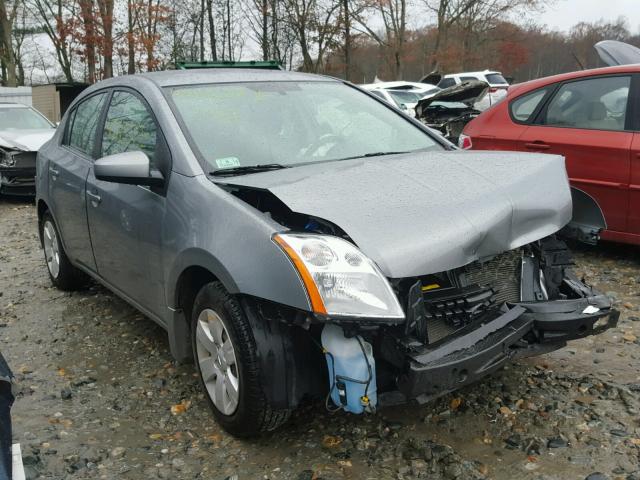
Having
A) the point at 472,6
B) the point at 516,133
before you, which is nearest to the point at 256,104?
the point at 516,133

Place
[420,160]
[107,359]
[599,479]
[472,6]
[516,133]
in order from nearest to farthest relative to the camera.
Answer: [599,479], [420,160], [107,359], [516,133], [472,6]

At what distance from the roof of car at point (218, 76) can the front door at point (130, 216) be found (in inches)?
7.2

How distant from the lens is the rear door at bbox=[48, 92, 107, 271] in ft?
13.7

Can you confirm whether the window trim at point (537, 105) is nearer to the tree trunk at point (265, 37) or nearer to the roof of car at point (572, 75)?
the roof of car at point (572, 75)

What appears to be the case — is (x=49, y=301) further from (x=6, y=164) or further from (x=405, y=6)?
(x=405, y=6)

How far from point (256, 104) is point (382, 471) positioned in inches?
79.7

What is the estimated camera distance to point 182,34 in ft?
103

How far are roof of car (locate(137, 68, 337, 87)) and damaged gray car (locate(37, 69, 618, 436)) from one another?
0.07ft

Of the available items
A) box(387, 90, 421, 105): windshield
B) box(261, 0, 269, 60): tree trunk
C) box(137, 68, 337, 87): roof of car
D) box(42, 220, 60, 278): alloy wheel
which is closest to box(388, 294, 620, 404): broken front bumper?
box(137, 68, 337, 87): roof of car

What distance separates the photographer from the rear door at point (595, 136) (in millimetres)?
4879

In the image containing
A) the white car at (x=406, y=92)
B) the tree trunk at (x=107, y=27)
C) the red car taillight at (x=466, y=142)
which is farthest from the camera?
the tree trunk at (x=107, y=27)

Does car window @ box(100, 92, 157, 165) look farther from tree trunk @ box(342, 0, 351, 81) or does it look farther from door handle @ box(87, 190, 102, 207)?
tree trunk @ box(342, 0, 351, 81)

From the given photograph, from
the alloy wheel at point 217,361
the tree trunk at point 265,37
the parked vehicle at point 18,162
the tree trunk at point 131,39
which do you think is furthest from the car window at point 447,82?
the alloy wheel at point 217,361

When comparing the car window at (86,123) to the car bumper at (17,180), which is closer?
the car window at (86,123)
